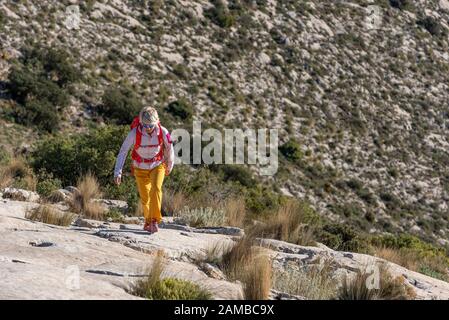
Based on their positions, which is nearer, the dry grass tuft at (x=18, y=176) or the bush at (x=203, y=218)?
the bush at (x=203, y=218)

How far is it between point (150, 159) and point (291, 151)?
68.6 feet

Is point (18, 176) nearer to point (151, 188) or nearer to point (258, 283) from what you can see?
→ point (151, 188)

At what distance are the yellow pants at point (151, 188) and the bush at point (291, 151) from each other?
20471mm

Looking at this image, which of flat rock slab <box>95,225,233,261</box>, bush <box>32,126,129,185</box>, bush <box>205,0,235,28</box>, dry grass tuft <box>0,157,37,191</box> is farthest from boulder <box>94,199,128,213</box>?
bush <box>205,0,235,28</box>

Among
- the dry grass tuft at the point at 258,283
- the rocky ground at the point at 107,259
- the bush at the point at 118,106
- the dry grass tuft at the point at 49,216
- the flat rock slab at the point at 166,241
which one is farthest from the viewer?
the bush at the point at 118,106

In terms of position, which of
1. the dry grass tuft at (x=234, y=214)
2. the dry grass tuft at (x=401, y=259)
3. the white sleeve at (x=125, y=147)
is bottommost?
the dry grass tuft at (x=401, y=259)

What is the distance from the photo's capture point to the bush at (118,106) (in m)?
27.1

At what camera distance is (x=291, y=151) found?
97.1ft

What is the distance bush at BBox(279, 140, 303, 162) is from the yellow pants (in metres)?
20.5

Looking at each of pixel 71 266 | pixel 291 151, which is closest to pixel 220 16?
pixel 291 151

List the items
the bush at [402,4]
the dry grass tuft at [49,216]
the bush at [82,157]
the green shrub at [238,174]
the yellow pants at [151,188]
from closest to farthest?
the yellow pants at [151,188]
the dry grass tuft at [49,216]
the bush at [82,157]
the green shrub at [238,174]
the bush at [402,4]

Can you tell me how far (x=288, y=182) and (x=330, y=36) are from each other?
1357cm

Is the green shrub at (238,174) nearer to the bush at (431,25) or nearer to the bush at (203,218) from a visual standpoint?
the bush at (203,218)

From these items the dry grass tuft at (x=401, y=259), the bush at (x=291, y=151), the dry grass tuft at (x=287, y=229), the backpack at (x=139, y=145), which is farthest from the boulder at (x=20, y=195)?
the bush at (x=291, y=151)
